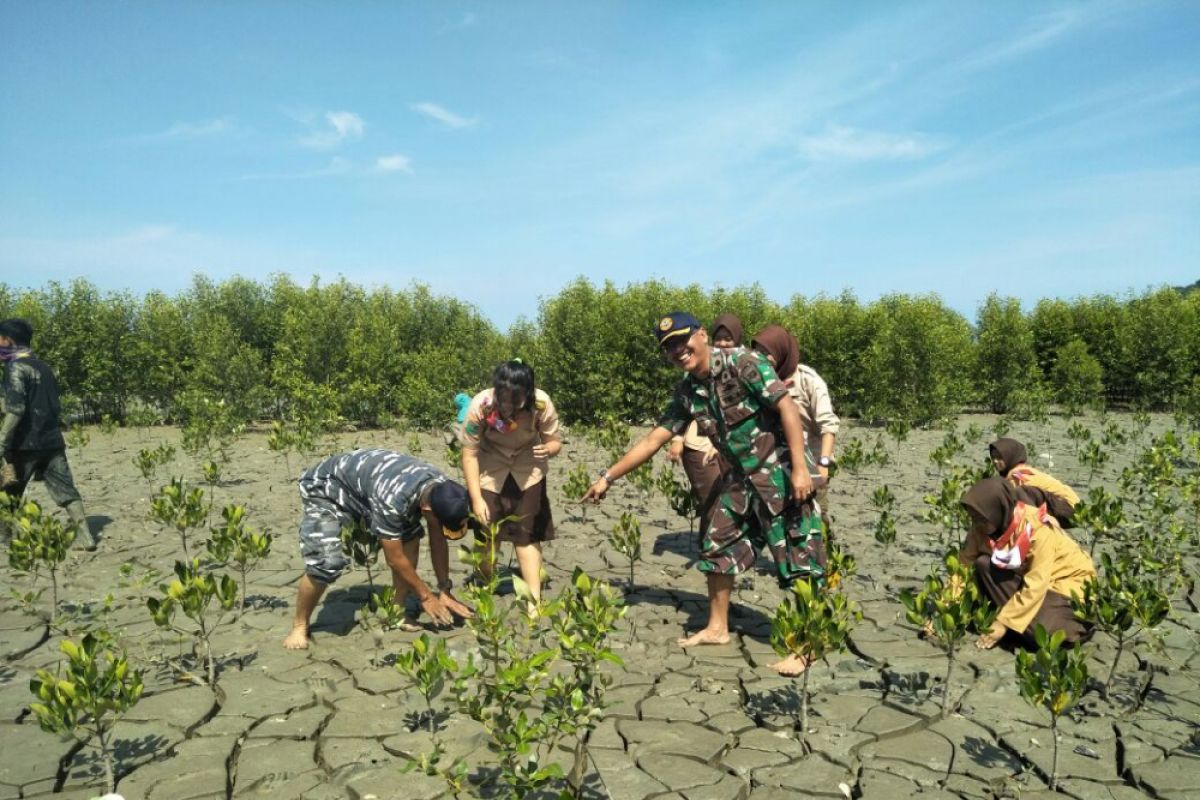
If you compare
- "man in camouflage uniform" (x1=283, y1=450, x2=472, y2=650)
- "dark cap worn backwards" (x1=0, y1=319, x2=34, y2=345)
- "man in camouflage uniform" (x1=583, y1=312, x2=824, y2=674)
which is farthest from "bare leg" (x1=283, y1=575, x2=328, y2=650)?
"dark cap worn backwards" (x1=0, y1=319, x2=34, y2=345)

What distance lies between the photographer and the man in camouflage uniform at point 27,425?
5809mm

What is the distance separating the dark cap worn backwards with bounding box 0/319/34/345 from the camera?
19.0ft

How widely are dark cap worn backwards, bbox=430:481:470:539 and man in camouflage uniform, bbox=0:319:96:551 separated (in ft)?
12.4

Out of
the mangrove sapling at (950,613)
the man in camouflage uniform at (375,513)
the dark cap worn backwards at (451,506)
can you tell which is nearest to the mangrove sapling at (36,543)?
Answer: the man in camouflage uniform at (375,513)

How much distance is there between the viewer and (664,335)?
12.8 feet

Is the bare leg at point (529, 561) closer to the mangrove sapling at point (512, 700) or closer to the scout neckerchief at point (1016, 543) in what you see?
the mangrove sapling at point (512, 700)

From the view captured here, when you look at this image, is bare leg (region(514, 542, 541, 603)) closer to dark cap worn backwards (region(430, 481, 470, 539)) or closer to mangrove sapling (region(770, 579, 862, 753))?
dark cap worn backwards (region(430, 481, 470, 539))

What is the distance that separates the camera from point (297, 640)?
4305mm

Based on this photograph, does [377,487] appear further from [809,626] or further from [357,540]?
[809,626]

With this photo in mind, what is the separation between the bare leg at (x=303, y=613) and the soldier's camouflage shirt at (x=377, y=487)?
432 mm

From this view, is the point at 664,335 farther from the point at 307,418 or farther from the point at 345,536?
the point at 307,418

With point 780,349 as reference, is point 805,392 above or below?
below

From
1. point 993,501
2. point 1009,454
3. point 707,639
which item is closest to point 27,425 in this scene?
point 707,639

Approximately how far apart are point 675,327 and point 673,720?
1.87 meters
